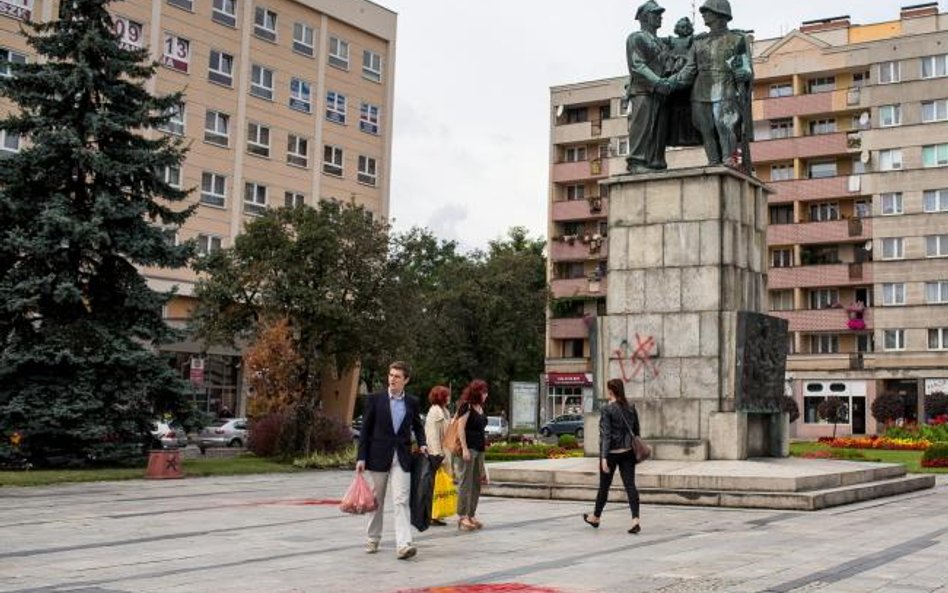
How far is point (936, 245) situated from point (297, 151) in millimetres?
34877

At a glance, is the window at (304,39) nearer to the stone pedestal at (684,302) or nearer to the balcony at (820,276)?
the balcony at (820,276)

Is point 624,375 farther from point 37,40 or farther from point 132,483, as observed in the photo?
point 37,40

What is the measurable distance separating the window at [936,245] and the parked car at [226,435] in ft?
128

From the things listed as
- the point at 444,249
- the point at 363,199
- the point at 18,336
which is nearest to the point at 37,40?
the point at 18,336

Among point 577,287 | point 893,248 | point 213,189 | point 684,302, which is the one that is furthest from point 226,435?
point 893,248

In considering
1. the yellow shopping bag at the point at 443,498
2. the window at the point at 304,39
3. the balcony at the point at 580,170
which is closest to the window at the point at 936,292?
the balcony at the point at 580,170

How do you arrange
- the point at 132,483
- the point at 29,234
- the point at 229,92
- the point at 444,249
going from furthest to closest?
1. the point at 444,249
2. the point at 229,92
3. the point at 29,234
4. the point at 132,483

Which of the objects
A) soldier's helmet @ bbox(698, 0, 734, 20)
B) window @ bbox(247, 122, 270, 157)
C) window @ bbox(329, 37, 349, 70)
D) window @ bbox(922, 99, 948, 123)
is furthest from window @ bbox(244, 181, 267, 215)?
window @ bbox(922, 99, 948, 123)

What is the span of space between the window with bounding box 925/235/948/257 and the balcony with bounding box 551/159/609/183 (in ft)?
69.4

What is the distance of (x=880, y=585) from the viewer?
9250 millimetres

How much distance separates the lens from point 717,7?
20.3 metres

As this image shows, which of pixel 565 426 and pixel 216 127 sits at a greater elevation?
pixel 216 127

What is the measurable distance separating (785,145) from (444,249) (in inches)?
1131

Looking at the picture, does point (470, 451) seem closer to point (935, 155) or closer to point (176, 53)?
point (176, 53)
